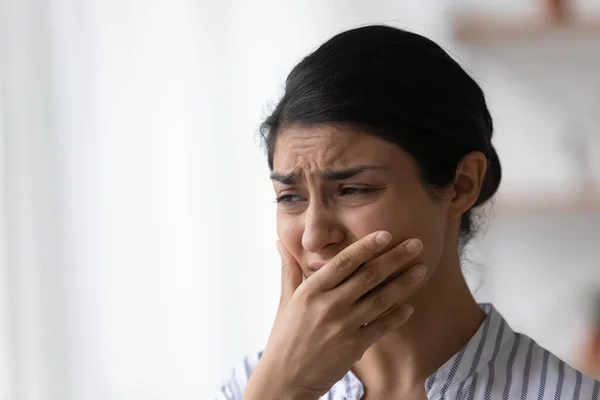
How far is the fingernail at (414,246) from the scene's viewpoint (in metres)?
1.44

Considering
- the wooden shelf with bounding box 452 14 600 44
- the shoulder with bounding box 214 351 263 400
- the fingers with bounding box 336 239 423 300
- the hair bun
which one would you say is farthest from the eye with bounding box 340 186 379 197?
the wooden shelf with bounding box 452 14 600 44

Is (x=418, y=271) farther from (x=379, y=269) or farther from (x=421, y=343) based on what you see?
(x=421, y=343)

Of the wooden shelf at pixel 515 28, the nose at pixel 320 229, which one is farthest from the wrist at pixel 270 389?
the wooden shelf at pixel 515 28

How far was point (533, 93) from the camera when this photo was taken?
8.79 feet

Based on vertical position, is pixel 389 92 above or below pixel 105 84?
below

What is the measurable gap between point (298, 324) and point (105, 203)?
1449mm

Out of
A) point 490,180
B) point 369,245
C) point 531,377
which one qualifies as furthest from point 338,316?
point 490,180

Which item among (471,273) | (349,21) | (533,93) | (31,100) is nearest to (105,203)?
(31,100)

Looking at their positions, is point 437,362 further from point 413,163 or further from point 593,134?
point 593,134

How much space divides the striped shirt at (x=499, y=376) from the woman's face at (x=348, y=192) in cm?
20

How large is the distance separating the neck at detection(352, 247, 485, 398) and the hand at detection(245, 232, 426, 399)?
0.38 ft

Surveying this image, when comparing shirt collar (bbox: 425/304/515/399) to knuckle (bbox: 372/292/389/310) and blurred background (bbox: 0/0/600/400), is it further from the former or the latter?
blurred background (bbox: 0/0/600/400)

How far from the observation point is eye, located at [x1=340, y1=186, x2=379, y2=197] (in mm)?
1477

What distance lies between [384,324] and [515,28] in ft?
4.61
